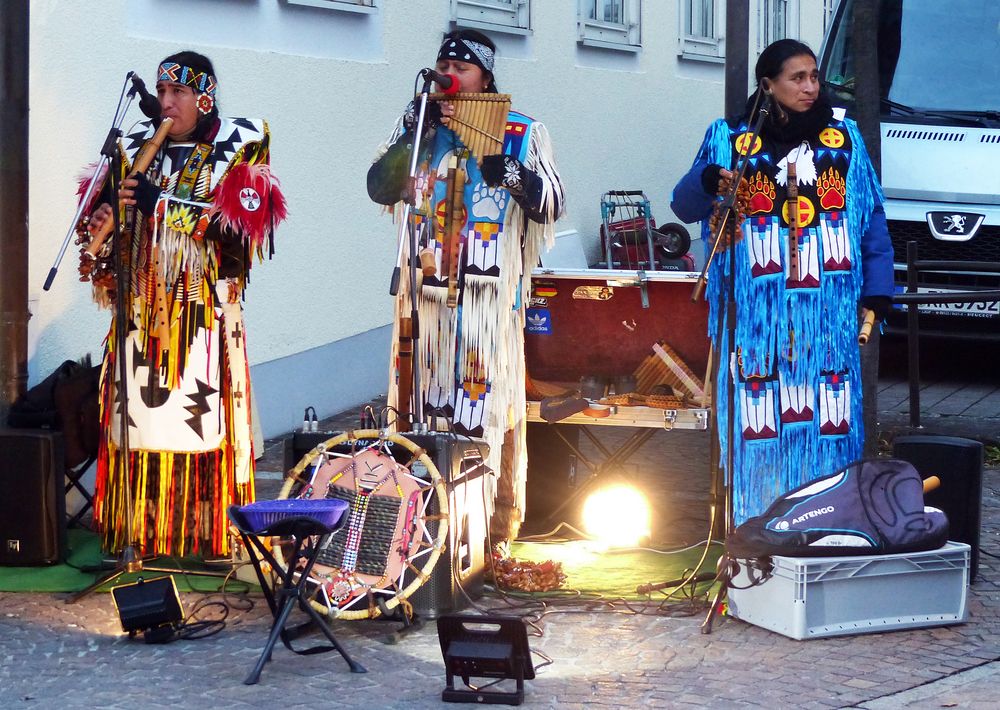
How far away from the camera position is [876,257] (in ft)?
19.2

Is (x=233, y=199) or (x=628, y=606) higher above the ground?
(x=233, y=199)

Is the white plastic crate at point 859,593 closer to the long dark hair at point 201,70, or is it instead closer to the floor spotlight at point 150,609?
the floor spotlight at point 150,609

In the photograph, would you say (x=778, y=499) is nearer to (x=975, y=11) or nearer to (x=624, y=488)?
(x=624, y=488)

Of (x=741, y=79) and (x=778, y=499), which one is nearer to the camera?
(x=778, y=499)

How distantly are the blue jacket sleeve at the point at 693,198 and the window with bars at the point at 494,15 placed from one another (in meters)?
5.23

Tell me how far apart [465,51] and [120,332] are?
5.39ft

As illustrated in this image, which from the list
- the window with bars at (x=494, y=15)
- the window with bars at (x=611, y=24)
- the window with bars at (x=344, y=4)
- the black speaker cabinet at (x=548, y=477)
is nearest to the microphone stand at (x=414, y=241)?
the black speaker cabinet at (x=548, y=477)

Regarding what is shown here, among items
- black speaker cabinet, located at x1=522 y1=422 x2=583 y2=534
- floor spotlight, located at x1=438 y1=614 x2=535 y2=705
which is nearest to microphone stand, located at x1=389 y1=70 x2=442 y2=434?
floor spotlight, located at x1=438 y1=614 x2=535 y2=705

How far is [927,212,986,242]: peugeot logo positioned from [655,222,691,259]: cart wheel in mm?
2699

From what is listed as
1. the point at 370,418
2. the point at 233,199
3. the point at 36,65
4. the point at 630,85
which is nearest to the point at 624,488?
the point at 370,418

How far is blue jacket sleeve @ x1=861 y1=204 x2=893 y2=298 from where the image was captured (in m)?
5.83

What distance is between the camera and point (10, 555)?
21.2ft

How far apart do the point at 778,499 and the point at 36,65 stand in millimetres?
4186

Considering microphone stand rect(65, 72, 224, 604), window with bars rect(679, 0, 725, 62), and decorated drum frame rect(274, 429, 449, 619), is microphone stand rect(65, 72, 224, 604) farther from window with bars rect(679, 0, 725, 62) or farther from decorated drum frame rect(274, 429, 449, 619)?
window with bars rect(679, 0, 725, 62)
